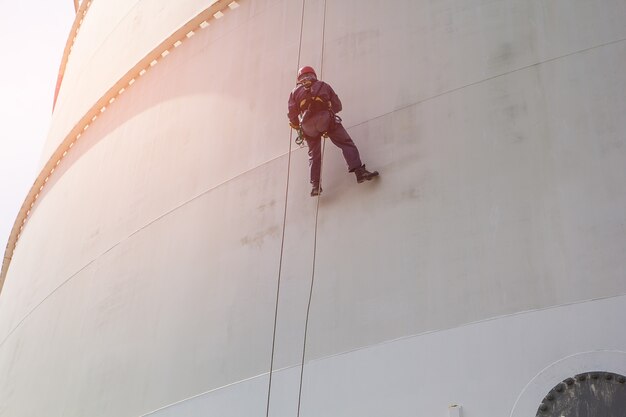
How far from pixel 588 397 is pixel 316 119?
2905 millimetres

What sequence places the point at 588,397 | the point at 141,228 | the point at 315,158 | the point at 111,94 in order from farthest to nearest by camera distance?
the point at 111,94 → the point at 141,228 → the point at 315,158 → the point at 588,397

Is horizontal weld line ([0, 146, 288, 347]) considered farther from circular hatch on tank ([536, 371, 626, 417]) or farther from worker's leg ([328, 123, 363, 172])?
circular hatch on tank ([536, 371, 626, 417])

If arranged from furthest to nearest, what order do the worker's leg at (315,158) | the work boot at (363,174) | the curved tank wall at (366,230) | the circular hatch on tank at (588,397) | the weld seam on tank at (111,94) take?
the weld seam on tank at (111,94) < the worker's leg at (315,158) < the work boot at (363,174) < the curved tank wall at (366,230) < the circular hatch on tank at (588,397)

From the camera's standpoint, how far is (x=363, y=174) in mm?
6012

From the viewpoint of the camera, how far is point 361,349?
5.32 metres

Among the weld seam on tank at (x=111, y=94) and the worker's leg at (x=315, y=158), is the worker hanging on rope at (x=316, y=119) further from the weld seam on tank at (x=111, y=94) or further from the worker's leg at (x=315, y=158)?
the weld seam on tank at (x=111, y=94)

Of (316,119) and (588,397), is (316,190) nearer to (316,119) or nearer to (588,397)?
(316,119)

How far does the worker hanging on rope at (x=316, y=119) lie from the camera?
6.21 m

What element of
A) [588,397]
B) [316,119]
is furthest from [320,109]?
[588,397]

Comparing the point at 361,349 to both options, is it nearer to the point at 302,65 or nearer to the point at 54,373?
the point at 302,65

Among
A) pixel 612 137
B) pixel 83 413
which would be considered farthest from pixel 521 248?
pixel 83 413

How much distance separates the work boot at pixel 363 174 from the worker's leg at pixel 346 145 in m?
0.04

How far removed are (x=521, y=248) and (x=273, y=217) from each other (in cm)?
217

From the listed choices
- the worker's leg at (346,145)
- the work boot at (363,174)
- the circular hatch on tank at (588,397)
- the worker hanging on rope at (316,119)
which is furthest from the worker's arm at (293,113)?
the circular hatch on tank at (588,397)
